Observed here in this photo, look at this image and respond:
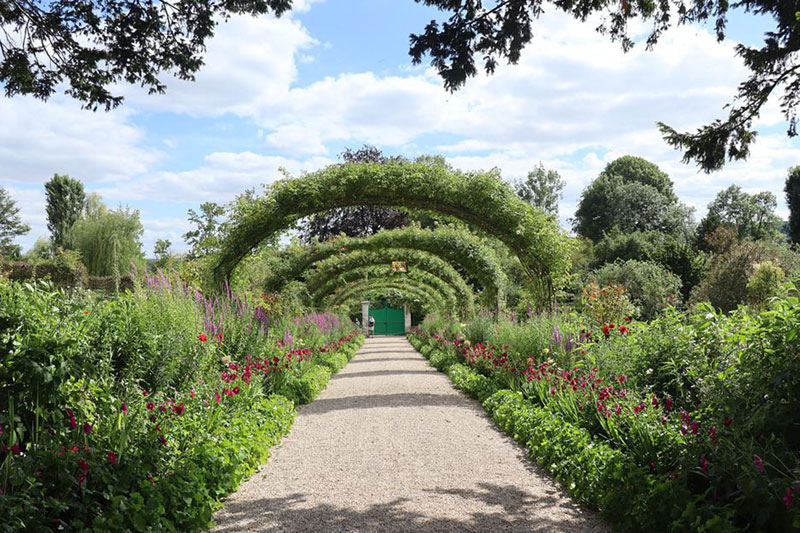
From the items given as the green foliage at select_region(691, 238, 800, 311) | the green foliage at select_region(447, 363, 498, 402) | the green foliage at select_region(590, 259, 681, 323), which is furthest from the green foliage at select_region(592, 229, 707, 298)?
the green foliage at select_region(447, 363, 498, 402)

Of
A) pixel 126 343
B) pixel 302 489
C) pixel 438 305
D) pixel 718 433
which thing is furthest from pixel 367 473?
pixel 438 305

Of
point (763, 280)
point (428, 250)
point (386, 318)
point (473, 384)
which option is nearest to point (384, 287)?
point (428, 250)

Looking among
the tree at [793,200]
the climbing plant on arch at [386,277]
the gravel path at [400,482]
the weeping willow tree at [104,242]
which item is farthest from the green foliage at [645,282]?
the weeping willow tree at [104,242]

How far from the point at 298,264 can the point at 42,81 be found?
927 cm

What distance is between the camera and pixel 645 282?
71.4 ft

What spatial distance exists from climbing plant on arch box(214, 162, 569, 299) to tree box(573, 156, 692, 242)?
30696 mm

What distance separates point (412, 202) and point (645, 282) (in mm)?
14923

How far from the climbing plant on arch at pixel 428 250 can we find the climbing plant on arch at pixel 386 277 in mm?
2770

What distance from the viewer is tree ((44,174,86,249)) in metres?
36.7

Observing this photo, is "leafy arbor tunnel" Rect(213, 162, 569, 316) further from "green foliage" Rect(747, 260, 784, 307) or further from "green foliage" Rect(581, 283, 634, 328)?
"green foliage" Rect(747, 260, 784, 307)

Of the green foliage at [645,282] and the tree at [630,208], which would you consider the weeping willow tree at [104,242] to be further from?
the tree at [630,208]

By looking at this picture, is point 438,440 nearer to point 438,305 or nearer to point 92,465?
point 92,465

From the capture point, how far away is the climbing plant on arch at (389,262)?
17266mm

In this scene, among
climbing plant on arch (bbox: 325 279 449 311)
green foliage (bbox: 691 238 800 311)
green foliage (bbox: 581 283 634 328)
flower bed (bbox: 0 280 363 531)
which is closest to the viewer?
flower bed (bbox: 0 280 363 531)
